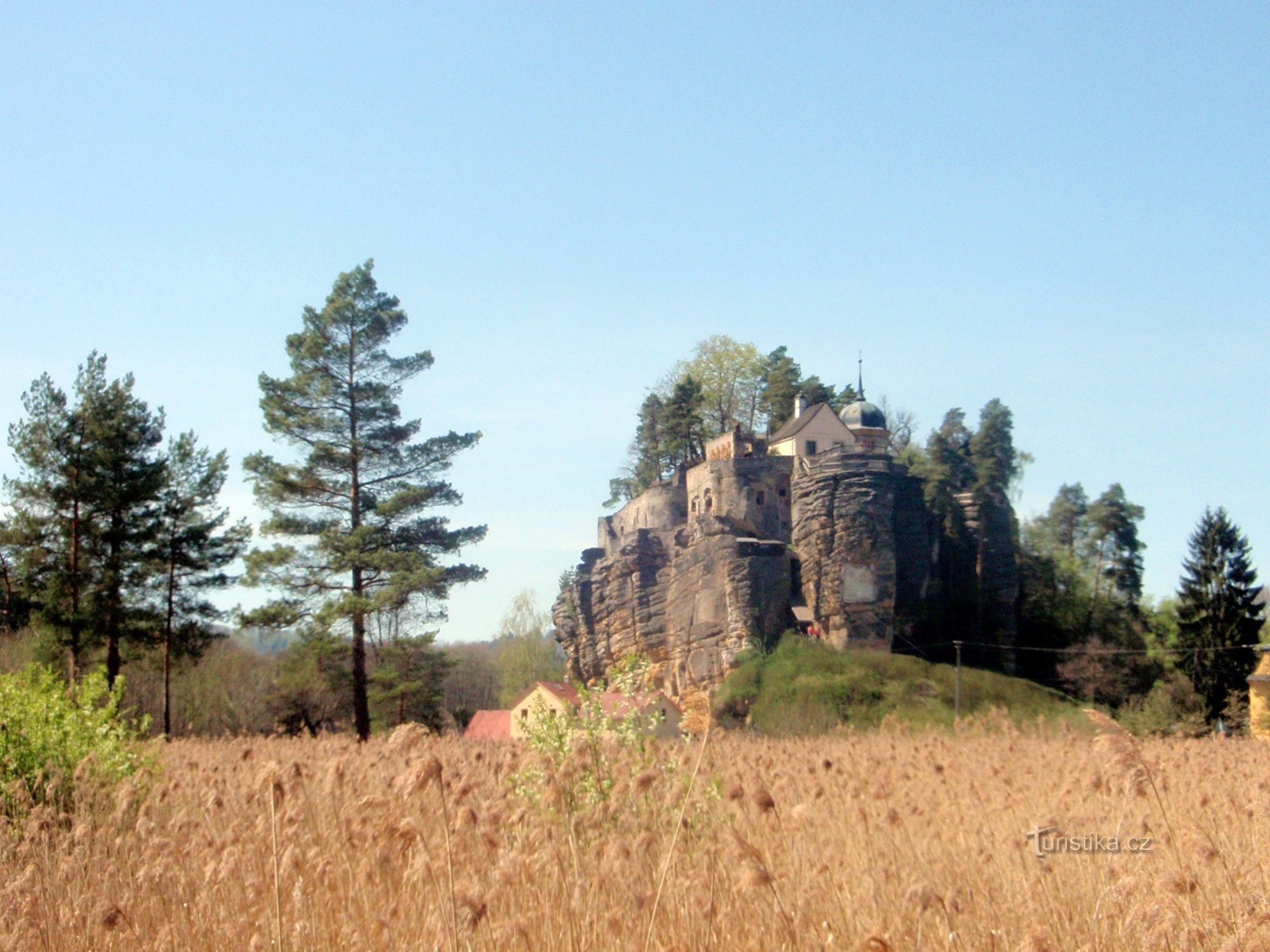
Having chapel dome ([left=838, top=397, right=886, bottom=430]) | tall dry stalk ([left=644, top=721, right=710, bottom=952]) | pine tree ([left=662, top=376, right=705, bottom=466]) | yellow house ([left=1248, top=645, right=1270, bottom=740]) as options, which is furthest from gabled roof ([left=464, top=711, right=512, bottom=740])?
chapel dome ([left=838, top=397, right=886, bottom=430])

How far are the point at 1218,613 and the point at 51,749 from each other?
50280mm

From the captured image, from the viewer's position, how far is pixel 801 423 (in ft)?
211

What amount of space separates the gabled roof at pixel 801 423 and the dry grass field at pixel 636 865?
A: 55.5 meters

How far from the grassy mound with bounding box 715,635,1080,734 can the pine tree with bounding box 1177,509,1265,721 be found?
5452mm

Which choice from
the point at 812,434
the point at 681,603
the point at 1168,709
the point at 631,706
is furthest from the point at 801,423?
the point at 631,706

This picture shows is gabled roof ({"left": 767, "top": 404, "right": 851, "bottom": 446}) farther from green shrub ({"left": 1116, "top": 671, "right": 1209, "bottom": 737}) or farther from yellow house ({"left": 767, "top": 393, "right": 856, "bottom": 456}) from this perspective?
green shrub ({"left": 1116, "top": 671, "right": 1209, "bottom": 737})

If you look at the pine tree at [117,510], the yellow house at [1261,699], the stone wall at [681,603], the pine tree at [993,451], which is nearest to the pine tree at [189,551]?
the pine tree at [117,510]

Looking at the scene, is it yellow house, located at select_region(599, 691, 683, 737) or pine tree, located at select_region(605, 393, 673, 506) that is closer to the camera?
yellow house, located at select_region(599, 691, 683, 737)

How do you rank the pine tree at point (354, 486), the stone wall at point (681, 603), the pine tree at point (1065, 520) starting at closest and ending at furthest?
the pine tree at point (354, 486) < the stone wall at point (681, 603) < the pine tree at point (1065, 520)

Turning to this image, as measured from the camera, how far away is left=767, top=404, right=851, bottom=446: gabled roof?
6391cm

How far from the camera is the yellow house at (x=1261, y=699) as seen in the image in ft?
121

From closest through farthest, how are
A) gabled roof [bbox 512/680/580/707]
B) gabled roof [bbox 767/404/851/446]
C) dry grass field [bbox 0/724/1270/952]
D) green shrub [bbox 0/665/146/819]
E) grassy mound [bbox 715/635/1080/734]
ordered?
dry grass field [bbox 0/724/1270/952] < green shrub [bbox 0/665/146/819] < gabled roof [bbox 512/680/580/707] < grassy mound [bbox 715/635/1080/734] < gabled roof [bbox 767/404/851/446]

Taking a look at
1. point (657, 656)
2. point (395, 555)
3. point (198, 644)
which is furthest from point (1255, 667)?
point (198, 644)

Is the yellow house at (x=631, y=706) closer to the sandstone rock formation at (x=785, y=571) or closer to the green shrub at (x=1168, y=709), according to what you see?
the green shrub at (x=1168, y=709)
